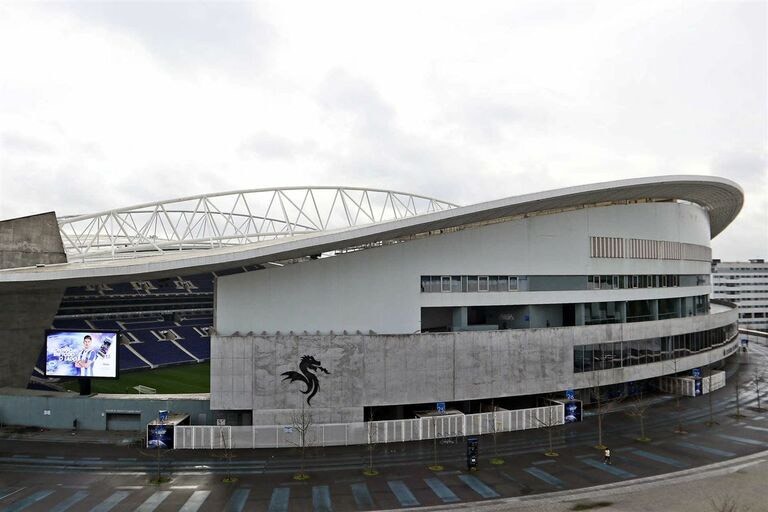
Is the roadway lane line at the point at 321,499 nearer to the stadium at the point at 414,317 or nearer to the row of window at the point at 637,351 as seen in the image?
the stadium at the point at 414,317

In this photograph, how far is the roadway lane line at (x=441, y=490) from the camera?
2258 cm

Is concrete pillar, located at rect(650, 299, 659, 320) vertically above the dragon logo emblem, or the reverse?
concrete pillar, located at rect(650, 299, 659, 320)

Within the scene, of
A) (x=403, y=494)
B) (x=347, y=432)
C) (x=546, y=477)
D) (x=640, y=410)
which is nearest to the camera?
(x=403, y=494)

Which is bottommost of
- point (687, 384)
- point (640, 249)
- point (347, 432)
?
point (347, 432)

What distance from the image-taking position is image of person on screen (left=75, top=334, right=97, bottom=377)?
34.9 metres

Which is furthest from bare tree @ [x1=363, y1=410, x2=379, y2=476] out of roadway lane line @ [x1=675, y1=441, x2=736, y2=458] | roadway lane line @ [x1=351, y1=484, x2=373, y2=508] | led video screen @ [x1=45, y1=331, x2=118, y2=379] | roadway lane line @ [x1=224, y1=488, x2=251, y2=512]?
led video screen @ [x1=45, y1=331, x2=118, y2=379]

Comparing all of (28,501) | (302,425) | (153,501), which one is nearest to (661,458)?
(302,425)

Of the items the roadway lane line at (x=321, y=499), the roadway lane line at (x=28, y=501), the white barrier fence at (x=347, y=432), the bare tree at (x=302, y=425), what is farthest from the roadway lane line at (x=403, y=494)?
the roadway lane line at (x=28, y=501)

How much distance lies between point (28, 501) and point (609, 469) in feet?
92.1

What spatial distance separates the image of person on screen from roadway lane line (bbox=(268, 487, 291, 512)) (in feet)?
63.1

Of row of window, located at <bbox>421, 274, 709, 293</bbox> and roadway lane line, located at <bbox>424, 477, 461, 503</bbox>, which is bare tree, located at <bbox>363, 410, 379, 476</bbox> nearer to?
roadway lane line, located at <bbox>424, 477, 461, 503</bbox>

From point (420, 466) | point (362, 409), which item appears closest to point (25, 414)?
point (362, 409)

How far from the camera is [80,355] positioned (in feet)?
115

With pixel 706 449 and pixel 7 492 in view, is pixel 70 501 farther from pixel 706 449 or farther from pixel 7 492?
pixel 706 449
